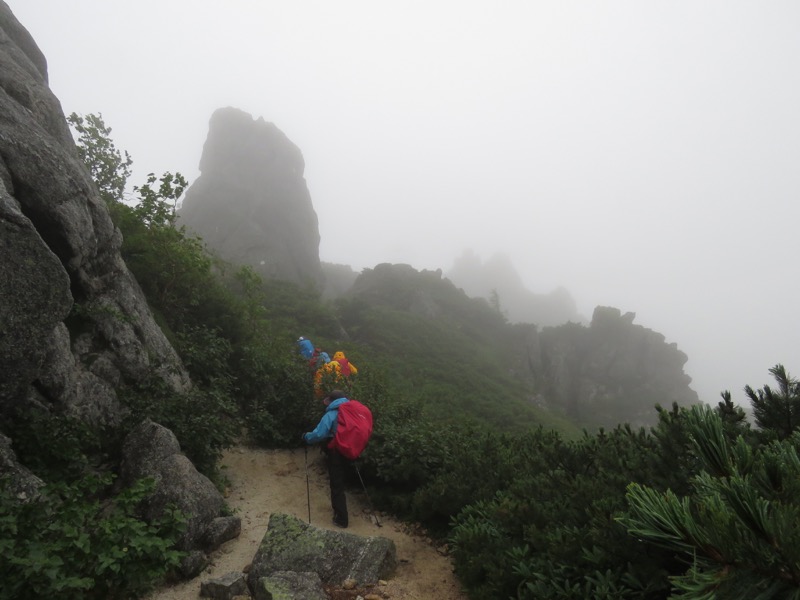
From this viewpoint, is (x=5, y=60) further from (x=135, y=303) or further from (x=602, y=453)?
(x=602, y=453)

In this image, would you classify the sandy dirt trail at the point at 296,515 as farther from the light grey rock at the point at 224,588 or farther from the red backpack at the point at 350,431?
the red backpack at the point at 350,431

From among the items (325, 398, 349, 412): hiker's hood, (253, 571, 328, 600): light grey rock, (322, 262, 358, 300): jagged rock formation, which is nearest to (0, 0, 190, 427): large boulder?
(325, 398, 349, 412): hiker's hood

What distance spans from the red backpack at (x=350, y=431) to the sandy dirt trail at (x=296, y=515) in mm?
1091

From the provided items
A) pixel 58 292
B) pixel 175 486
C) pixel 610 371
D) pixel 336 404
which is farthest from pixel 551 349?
pixel 58 292

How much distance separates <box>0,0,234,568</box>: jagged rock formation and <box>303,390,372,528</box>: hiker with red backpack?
177 centimetres

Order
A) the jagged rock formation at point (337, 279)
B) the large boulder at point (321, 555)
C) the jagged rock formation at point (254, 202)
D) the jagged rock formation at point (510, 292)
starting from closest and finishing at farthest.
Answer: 1. the large boulder at point (321, 555)
2. the jagged rock formation at point (254, 202)
3. the jagged rock formation at point (337, 279)
4. the jagged rock formation at point (510, 292)

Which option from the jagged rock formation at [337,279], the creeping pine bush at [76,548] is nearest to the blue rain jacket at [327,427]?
the creeping pine bush at [76,548]

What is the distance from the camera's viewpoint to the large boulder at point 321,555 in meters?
4.66

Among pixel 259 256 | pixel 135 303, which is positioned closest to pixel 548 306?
pixel 259 256

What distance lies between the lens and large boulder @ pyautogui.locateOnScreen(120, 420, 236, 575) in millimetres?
5078

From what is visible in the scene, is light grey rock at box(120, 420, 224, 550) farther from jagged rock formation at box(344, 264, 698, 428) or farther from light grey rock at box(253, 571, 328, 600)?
jagged rock formation at box(344, 264, 698, 428)

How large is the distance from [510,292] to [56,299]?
104 m

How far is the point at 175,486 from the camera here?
5.27 meters

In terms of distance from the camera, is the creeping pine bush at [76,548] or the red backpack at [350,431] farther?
the red backpack at [350,431]
